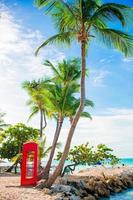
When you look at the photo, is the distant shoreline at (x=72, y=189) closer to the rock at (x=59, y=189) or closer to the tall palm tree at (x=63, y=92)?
the rock at (x=59, y=189)

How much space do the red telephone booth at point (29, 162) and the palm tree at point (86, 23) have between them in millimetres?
2290

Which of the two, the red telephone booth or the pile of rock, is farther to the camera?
the red telephone booth

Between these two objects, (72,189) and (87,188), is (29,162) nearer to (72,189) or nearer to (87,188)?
(72,189)

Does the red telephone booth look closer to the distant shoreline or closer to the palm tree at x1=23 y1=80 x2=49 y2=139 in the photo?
the distant shoreline

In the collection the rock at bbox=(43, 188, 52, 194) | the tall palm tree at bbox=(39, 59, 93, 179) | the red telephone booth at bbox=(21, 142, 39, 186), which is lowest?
the rock at bbox=(43, 188, 52, 194)

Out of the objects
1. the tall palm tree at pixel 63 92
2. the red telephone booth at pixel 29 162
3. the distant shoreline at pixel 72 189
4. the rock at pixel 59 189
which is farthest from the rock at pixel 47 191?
the tall palm tree at pixel 63 92

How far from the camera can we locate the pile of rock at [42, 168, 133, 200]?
18.4 meters

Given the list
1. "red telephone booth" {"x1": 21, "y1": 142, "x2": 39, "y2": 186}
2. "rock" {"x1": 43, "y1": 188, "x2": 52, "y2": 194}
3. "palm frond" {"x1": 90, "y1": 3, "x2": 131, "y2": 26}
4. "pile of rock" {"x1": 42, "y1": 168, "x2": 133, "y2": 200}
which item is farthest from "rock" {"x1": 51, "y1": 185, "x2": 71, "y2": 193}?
"palm frond" {"x1": 90, "y1": 3, "x2": 131, "y2": 26}

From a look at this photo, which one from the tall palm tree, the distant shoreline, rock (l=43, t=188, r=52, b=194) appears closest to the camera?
the distant shoreline

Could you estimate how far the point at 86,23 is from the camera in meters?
18.7

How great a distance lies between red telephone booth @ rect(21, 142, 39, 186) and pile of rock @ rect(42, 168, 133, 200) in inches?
68.2

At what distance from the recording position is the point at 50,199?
1602 cm

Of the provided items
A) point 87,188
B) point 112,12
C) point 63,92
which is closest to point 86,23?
point 112,12

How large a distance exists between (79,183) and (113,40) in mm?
9859
